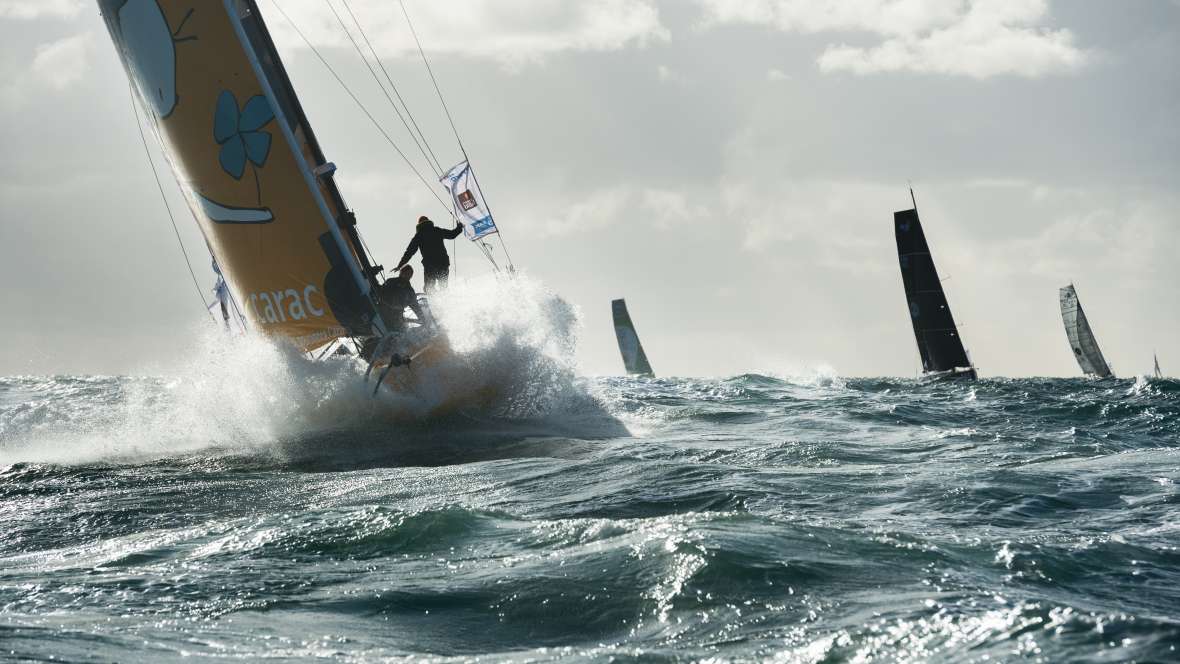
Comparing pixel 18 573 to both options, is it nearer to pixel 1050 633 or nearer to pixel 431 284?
pixel 1050 633

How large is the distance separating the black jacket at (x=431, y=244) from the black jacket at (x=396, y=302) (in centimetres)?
53

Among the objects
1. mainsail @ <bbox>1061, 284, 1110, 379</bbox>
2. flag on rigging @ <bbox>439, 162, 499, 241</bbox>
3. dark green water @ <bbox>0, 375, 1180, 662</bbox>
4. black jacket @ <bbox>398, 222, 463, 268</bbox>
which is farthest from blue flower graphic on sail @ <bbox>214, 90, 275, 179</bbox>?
mainsail @ <bbox>1061, 284, 1110, 379</bbox>

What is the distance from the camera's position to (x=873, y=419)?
1266cm

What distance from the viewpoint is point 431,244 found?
40.7ft

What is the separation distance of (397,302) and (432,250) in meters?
Answer: 0.94

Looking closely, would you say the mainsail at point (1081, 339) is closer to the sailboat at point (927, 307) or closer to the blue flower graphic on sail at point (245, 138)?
the sailboat at point (927, 307)

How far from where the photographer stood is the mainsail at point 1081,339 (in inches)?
1314

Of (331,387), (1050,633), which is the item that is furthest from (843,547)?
(331,387)

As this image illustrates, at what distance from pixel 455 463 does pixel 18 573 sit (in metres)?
3.89

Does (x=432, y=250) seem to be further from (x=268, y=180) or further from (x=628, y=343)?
(x=628, y=343)

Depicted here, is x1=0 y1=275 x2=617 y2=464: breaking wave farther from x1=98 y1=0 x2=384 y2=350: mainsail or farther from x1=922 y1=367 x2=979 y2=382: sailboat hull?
x1=922 y1=367 x2=979 y2=382: sailboat hull

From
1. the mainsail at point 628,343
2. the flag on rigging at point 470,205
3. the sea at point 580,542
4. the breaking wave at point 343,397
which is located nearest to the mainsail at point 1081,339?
the mainsail at point 628,343

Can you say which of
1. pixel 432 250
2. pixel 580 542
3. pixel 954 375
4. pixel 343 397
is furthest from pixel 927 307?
pixel 580 542

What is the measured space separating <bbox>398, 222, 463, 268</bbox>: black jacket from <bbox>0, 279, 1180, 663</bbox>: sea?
1.92 metres
